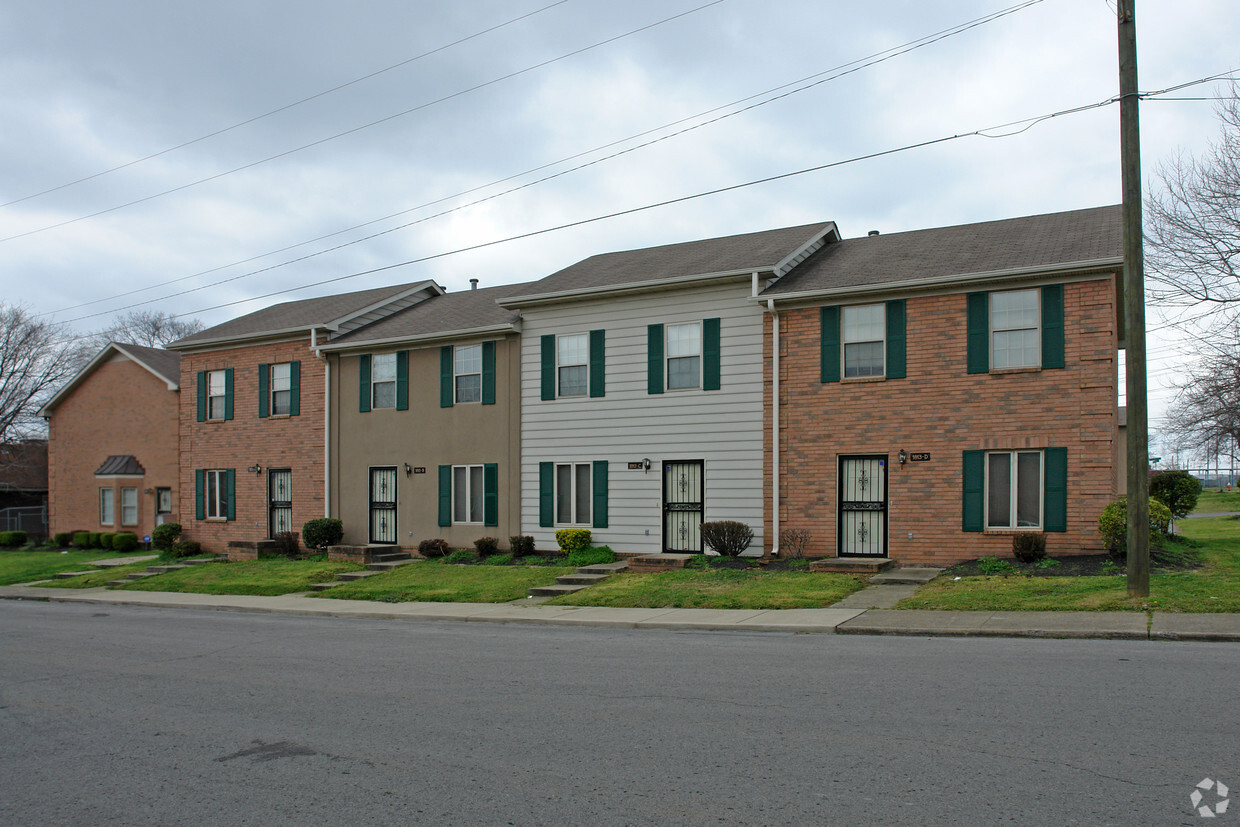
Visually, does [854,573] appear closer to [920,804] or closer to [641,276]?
[641,276]

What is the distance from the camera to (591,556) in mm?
20781

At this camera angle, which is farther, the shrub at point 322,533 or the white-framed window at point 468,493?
the shrub at point 322,533

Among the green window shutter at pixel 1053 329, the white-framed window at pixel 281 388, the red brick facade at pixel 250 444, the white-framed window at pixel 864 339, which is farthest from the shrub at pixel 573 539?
the white-framed window at pixel 281 388

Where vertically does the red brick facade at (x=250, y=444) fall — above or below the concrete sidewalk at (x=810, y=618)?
above

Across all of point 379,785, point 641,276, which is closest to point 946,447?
point 641,276

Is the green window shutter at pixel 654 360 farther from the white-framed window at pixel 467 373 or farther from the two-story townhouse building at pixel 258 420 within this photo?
the two-story townhouse building at pixel 258 420

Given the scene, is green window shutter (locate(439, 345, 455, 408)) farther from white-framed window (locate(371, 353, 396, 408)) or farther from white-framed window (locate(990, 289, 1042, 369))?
white-framed window (locate(990, 289, 1042, 369))

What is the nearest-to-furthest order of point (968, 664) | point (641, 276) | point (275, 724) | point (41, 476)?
point (275, 724)
point (968, 664)
point (641, 276)
point (41, 476)

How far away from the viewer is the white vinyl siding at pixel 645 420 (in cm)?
1986

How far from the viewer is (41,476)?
48.7 m

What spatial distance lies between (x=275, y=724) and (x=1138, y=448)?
1036 centimetres

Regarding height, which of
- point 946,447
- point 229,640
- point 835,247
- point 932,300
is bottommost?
point 229,640

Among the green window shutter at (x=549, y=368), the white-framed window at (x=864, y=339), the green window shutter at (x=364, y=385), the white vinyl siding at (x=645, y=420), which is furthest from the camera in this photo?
the green window shutter at (x=364, y=385)

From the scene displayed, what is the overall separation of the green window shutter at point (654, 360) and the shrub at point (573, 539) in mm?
3481
